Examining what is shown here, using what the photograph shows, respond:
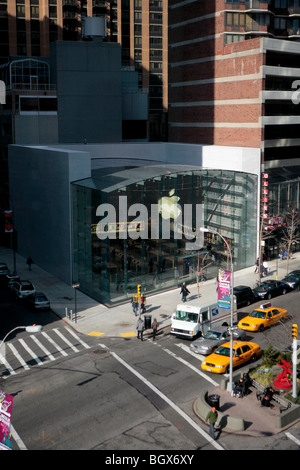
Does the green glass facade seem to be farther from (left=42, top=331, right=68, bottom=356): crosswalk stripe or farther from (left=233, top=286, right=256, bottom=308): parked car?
(left=42, top=331, right=68, bottom=356): crosswalk stripe

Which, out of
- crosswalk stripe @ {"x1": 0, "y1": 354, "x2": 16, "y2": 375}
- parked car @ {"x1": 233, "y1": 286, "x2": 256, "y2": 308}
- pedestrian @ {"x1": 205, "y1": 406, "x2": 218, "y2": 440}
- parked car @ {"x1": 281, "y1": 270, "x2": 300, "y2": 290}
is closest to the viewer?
pedestrian @ {"x1": 205, "y1": 406, "x2": 218, "y2": 440}

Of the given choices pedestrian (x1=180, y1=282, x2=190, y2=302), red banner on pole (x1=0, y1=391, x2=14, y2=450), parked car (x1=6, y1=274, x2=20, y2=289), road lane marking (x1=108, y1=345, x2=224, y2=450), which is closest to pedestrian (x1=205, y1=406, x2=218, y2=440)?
road lane marking (x1=108, y1=345, x2=224, y2=450)

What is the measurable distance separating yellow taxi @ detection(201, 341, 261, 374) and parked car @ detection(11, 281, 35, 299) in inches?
788

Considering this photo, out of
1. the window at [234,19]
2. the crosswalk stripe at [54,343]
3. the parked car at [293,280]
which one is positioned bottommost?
the crosswalk stripe at [54,343]

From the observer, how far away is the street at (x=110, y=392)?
90.8ft

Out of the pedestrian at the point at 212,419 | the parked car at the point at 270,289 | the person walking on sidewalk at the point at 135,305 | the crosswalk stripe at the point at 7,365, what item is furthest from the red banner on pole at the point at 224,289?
the crosswalk stripe at the point at 7,365

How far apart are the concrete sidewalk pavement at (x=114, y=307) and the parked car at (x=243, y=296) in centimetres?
219

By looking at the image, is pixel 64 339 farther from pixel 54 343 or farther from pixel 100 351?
pixel 100 351

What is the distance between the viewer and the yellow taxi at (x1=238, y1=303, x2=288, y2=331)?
139 ft

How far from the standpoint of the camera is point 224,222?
57531 millimetres

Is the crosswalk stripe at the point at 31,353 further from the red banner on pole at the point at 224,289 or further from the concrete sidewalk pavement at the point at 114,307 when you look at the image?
the red banner on pole at the point at 224,289

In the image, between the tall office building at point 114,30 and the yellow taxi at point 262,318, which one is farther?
the tall office building at point 114,30

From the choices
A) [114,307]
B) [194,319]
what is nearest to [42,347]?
[114,307]
